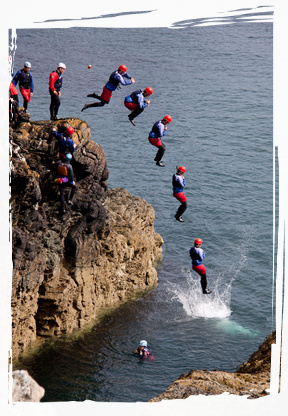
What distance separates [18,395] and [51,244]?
65.4 feet

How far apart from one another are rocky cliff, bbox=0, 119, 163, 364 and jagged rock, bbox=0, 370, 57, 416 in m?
16.6

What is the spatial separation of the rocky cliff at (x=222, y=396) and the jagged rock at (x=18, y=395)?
4.04m

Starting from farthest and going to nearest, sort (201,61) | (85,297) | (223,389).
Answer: (201,61) < (85,297) < (223,389)

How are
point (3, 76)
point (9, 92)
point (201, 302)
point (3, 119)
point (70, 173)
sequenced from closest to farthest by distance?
point (3, 119)
point (9, 92)
point (70, 173)
point (3, 76)
point (201, 302)

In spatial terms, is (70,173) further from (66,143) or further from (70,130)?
(70,130)

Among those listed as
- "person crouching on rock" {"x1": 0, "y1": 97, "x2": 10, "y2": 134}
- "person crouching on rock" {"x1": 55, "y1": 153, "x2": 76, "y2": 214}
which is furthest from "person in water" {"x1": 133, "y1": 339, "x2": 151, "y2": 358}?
"person crouching on rock" {"x1": 0, "y1": 97, "x2": 10, "y2": 134}

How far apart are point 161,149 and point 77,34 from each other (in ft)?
215

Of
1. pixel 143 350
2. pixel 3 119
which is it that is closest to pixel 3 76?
pixel 3 119

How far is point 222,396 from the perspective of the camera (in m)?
18.2

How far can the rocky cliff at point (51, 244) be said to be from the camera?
31.2 m

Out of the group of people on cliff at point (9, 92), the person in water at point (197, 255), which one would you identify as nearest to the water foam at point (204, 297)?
the person in water at point (197, 255)

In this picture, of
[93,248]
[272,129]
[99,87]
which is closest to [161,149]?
[93,248]

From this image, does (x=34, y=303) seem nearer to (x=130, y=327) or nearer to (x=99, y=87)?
(x=130, y=327)

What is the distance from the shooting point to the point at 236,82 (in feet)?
265
